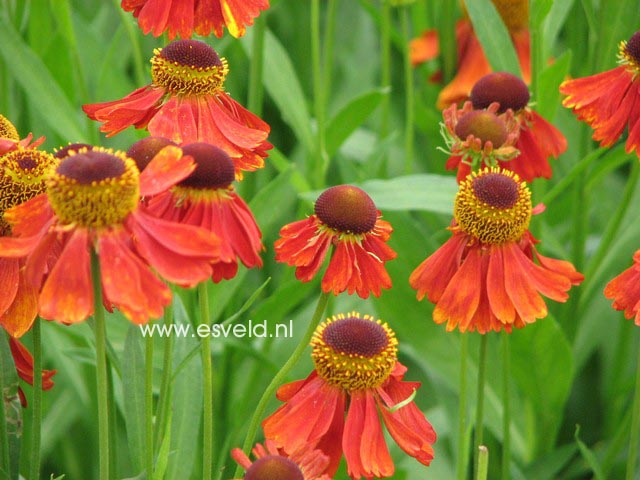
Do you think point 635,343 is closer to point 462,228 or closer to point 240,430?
point 240,430

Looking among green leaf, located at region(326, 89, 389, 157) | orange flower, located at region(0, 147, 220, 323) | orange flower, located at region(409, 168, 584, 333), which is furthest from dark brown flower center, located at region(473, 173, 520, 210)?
green leaf, located at region(326, 89, 389, 157)

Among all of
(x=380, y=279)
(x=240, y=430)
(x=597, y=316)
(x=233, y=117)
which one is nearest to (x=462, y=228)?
(x=380, y=279)

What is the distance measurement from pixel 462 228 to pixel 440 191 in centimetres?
28

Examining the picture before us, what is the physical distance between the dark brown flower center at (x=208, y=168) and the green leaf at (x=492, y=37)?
2.11 feet

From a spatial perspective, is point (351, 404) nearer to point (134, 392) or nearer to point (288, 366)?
point (288, 366)

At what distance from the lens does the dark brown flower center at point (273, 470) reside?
59 centimetres

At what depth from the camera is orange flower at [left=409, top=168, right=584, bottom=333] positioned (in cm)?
83

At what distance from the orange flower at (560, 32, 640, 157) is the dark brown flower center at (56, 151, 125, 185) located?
0.55 metres

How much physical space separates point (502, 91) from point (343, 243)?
375mm

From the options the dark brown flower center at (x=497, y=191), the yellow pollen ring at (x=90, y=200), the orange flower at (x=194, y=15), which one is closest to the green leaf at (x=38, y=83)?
the orange flower at (x=194, y=15)

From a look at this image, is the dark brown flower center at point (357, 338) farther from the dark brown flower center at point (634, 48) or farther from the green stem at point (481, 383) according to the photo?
the dark brown flower center at point (634, 48)

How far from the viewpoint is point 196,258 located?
575 mm

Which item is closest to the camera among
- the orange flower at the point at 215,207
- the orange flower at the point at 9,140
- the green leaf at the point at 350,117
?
the orange flower at the point at 215,207

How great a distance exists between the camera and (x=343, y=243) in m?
0.80
